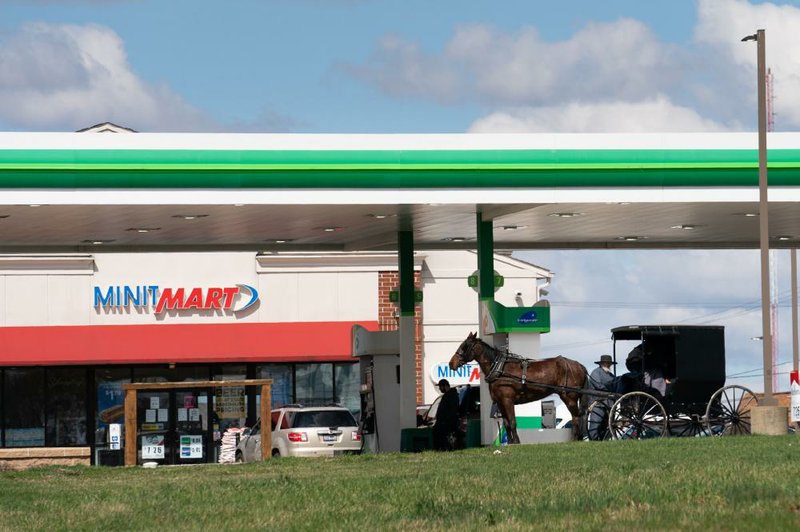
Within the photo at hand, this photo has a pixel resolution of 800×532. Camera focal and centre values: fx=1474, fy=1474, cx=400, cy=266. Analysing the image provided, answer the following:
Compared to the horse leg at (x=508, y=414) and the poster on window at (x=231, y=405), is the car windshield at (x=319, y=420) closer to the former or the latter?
the horse leg at (x=508, y=414)

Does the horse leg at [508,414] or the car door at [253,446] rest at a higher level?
the horse leg at [508,414]

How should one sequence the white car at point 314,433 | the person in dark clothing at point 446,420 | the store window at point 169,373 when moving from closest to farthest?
the person in dark clothing at point 446,420, the white car at point 314,433, the store window at point 169,373

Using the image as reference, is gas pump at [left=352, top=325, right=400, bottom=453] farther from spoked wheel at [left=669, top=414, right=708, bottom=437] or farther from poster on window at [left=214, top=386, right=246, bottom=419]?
poster on window at [left=214, top=386, right=246, bottom=419]

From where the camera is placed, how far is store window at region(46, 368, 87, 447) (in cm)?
4225

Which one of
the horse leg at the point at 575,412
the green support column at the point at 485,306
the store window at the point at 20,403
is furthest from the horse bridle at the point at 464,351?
the store window at the point at 20,403

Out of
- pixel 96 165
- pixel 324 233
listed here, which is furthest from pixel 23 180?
Answer: pixel 324 233

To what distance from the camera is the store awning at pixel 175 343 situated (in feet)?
137

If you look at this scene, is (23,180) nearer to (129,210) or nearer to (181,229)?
(129,210)

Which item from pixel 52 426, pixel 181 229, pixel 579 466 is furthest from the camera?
pixel 52 426

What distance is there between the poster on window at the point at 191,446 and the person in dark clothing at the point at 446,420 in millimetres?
15711

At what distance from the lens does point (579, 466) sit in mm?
17234

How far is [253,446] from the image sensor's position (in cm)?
3139

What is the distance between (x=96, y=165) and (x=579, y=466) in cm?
1160

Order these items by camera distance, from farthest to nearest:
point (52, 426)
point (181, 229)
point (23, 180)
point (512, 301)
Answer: point (512, 301)
point (52, 426)
point (181, 229)
point (23, 180)
